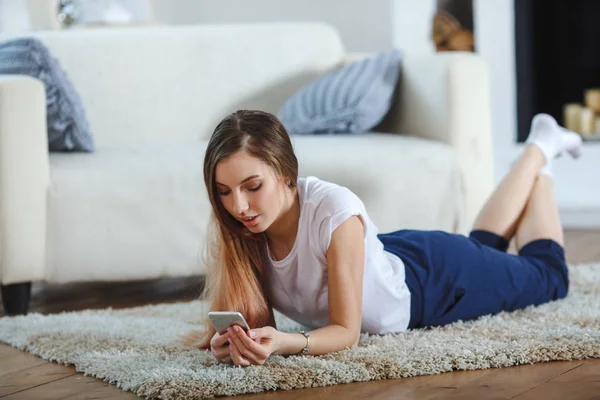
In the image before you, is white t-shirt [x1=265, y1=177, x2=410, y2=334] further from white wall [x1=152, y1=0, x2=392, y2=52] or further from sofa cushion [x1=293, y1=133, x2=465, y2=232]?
white wall [x1=152, y1=0, x2=392, y2=52]

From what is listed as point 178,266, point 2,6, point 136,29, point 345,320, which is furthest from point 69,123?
point 2,6

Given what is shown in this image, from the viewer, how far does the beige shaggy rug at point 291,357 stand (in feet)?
5.07

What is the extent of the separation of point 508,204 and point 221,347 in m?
1.01

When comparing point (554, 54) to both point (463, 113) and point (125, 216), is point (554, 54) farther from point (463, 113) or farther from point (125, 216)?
point (125, 216)

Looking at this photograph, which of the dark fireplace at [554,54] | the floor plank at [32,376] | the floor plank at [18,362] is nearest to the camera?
the floor plank at [32,376]

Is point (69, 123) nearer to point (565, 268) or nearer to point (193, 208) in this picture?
point (193, 208)

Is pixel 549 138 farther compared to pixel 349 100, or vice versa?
pixel 349 100

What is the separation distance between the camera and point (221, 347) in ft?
5.28

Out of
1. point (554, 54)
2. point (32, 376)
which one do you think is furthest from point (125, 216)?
point (554, 54)

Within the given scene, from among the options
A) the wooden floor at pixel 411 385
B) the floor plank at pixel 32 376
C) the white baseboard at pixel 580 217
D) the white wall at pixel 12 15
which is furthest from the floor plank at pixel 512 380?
the white wall at pixel 12 15

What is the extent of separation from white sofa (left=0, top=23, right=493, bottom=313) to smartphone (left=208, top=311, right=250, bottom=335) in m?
0.94

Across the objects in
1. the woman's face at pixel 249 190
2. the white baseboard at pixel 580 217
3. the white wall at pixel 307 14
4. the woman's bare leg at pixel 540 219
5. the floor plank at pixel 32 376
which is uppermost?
the white wall at pixel 307 14

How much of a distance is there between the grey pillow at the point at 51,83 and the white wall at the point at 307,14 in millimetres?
2165

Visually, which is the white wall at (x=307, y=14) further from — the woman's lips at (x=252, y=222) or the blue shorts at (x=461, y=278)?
the woman's lips at (x=252, y=222)
